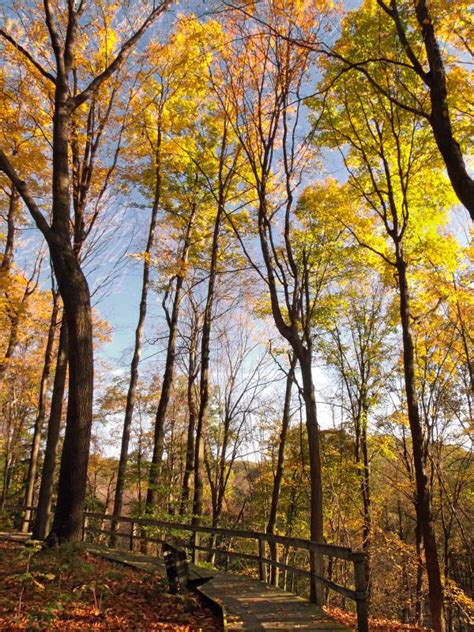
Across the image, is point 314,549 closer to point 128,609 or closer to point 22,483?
point 128,609

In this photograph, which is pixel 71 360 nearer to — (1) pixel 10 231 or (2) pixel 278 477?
(1) pixel 10 231

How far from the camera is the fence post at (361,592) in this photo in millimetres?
4609

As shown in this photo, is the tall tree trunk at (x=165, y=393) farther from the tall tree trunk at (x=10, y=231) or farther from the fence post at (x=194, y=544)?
the tall tree trunk at (x=10, y=231)

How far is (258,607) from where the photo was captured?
584cm

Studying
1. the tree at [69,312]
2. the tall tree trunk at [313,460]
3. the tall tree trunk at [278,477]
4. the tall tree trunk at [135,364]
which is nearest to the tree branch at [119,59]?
the tree at [69,312]

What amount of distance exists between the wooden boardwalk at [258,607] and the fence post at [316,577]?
0.48 ft

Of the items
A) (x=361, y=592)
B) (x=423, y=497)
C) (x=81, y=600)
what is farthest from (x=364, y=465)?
(x=81, y=600)

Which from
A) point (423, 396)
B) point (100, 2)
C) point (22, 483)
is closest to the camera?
point (100, 2)

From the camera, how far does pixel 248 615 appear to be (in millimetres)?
5414

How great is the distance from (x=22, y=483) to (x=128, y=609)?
2998cm

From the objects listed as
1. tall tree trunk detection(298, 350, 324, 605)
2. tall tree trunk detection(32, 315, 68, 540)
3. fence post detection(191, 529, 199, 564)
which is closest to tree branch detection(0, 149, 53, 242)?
tall tree trunk detection(32, 315, 68, 540)

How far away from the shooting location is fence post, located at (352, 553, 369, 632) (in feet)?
15.1

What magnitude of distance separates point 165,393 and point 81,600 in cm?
826

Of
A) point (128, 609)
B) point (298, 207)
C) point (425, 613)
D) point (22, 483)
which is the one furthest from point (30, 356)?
point (425, 613)
